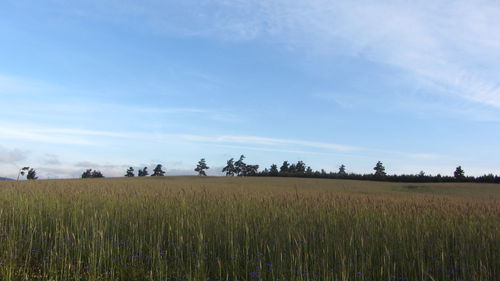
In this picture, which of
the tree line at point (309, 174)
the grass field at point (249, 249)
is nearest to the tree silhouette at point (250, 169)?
the tree line at point (309, 174)

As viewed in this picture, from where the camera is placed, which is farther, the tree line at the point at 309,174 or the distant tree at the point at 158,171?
the distant tree at the point at 158,171

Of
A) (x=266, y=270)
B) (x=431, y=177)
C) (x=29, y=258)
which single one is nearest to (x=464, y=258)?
(x=266, y=270)

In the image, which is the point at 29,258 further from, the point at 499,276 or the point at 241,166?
the point at 241,166

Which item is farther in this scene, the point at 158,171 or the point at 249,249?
the point at 158,171

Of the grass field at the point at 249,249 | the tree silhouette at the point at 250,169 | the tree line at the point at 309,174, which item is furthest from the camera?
the tree silhouette at the point at 250,169

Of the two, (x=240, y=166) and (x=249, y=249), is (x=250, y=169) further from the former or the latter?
(x=249, y=249)

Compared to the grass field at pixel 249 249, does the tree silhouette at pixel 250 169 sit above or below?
above

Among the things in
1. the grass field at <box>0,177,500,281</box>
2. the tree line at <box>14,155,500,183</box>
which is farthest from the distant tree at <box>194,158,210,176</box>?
the grass field at <box>0,177,500,281</box>

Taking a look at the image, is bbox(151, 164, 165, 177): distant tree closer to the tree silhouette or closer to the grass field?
the tree silhouette

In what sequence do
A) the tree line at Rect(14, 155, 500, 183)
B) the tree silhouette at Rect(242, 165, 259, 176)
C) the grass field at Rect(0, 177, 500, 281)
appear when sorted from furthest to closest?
the tree silhouette at Rect(242, 165, 259, 176) → the tree line at Rect(14, 155, 500, 183) → the grass field at Rect(0, 177, 500, 281)

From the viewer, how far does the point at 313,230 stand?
555 cm

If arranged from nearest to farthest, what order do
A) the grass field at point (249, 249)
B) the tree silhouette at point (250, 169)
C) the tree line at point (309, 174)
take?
the grass field at point (249, 249) < the tree line at point (309, 174) < the tree silhouette at point (250, 169)

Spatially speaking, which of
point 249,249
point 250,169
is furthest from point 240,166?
point 249,249

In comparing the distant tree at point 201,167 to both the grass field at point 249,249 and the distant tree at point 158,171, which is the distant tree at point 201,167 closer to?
the distant tree at point 158,171
